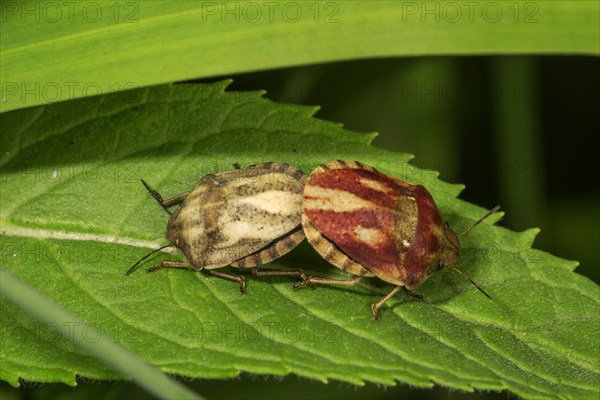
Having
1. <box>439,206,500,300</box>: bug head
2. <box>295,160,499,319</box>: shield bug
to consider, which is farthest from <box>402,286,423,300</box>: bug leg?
<box>439,206,500,300</box>: bug head

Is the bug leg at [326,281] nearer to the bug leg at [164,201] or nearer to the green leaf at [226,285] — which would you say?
the green leaf at [226,285]

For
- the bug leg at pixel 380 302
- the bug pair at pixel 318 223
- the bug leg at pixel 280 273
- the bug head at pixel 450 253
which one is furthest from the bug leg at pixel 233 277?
the bug head at pixel 450 253

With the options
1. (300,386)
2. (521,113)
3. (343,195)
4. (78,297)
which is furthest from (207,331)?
(521,113)

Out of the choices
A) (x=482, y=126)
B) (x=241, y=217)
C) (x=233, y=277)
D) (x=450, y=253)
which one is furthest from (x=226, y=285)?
(x=482, y=126)

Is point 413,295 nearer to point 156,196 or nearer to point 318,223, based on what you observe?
point 318,223

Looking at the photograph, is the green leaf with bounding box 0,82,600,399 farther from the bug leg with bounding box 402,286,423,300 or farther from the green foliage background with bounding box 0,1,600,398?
the green foliage background with bounding box 0,1,600,398

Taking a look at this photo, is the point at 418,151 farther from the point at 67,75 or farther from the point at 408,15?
the point at 67,75
